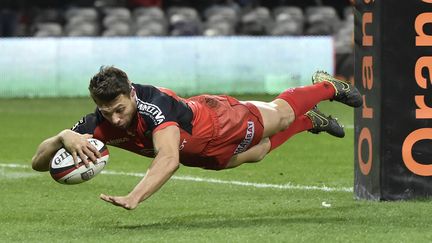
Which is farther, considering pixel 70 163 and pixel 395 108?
pixel 395 108

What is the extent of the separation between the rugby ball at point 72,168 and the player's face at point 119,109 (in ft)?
0.82

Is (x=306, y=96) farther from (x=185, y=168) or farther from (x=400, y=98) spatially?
(x=185, y=168)

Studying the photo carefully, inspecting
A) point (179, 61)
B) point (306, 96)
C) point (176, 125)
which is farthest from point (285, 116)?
point (179, 61)

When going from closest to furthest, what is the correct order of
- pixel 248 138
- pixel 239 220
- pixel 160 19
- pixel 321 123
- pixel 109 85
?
pixel 109 85
pixel 239 220
pixel 248 138
pixel 321 123
pixel 160 19

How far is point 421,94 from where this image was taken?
32.0 feet

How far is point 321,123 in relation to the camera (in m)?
10.6

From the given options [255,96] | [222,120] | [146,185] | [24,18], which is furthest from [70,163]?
[24,18]

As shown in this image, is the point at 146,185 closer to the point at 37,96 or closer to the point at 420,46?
the point at 420,46

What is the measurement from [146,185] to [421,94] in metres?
2.94

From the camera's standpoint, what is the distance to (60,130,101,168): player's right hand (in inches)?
329

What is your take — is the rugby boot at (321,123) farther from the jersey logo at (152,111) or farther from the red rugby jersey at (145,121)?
the jersey logo at (152,111)

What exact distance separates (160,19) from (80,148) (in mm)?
18051

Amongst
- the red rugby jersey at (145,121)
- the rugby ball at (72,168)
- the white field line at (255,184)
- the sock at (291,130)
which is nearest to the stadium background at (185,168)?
the white field line at (255,184)

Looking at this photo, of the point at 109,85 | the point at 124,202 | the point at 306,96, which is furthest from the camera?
the point at 306,96
